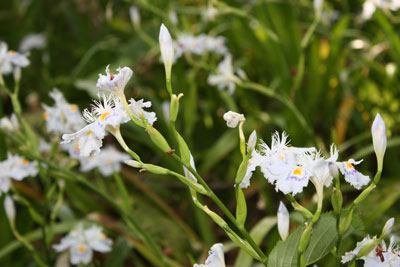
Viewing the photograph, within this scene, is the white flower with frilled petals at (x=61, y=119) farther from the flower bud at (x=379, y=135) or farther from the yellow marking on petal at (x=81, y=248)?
the flower bud at (x=379, y=135)

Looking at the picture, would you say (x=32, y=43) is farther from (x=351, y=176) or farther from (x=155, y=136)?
(x=351, y=176)

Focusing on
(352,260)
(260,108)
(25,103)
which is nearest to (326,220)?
(352,260)

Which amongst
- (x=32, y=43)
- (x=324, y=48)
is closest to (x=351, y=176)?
(x=324, y=48)

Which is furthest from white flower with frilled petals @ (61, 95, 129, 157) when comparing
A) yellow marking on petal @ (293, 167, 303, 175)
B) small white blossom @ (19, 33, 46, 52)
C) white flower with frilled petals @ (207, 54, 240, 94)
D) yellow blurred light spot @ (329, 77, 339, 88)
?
small white blossom @ (19, 33, 46, 52)

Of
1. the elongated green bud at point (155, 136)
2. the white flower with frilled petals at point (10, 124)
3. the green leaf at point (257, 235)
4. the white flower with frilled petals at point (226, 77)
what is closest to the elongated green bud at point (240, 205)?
the elongated green bud at point (155, 136)

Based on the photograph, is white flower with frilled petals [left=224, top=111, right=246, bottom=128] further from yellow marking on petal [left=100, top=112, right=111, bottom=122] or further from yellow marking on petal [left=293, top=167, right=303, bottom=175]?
yellow marking on petal [left=100, top=112, right=111, bottom=122]

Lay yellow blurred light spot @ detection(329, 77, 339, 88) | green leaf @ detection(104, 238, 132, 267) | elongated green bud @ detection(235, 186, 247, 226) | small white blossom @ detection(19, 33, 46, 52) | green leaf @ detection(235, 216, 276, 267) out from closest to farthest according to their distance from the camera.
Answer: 1. elongated green bud @ detection(235, 186, 247, 226)
2. green leaf @ detection(235, 216, 276, 267)
3. green leaf @ detection(104, 238, 132, 267)
4. yellow blurred light spot @ detection(329, 77, 339, 88)
5. small white blossom @ detection(19, 33, 46, 52)
